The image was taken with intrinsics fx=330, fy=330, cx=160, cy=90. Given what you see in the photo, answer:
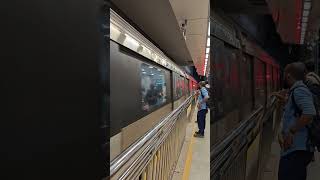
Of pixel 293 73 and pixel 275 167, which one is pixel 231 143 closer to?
pixel 275 167

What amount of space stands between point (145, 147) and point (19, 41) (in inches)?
75.3

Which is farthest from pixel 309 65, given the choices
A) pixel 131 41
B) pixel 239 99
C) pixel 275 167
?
pixel 131 41

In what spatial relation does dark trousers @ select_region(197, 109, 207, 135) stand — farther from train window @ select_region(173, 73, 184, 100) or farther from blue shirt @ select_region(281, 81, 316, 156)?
blue shirt @ select_region(281, 81, 316, 156)

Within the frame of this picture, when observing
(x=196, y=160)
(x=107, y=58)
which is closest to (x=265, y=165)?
(x=107, y=58)

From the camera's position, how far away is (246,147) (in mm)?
1832

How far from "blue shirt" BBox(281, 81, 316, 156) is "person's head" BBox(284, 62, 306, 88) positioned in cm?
2

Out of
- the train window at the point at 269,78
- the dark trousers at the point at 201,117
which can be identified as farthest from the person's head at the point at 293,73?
the dark trousers at the point at 201,117

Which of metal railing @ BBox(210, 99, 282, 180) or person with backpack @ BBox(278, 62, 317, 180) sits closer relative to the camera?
person with backpack @ BBox(278, 62, 317, 180)

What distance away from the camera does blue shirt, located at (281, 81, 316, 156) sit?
994 mm

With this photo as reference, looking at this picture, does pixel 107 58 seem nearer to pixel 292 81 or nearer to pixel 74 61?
pixel 74 61


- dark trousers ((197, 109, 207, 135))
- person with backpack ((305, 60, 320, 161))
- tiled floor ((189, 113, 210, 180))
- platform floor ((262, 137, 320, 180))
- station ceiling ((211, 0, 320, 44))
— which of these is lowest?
tiled floor ((189, 113, 210, 180))


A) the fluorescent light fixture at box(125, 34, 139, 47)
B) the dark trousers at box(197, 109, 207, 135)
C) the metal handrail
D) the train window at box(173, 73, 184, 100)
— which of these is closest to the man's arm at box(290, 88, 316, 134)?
the metal handrail

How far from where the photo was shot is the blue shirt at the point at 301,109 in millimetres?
994

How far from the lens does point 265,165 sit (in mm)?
1421
